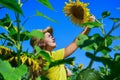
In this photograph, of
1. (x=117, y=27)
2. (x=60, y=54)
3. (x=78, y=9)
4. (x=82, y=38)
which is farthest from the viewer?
(x=60, y=54)

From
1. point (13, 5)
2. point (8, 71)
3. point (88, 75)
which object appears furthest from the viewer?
point (8, 71)

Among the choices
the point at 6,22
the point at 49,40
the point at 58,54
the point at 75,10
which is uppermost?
the point at 75,10

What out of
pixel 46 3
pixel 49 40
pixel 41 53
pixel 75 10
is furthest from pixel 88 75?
pixel 49 40

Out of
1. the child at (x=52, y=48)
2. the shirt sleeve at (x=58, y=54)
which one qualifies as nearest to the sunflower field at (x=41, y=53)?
the child at (x=52, y=48)

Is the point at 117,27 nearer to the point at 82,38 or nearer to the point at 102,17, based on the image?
the point at 82,38

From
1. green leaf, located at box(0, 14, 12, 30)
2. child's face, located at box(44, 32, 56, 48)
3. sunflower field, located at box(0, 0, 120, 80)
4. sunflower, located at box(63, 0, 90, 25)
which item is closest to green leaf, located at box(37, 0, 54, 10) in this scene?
sunflower field, located at box(0, 0, 120, 80)

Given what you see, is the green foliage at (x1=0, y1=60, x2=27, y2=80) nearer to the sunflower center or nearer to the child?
A: the sunflower center

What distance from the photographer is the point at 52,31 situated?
2.80m

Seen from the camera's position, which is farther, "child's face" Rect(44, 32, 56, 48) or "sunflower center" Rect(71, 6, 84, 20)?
"child's face" Rect(44, 32, 56, 48)

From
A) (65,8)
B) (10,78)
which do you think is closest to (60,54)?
(65,8)

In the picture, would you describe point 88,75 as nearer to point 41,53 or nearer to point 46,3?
point 46,3

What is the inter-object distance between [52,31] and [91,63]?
202 centimetres

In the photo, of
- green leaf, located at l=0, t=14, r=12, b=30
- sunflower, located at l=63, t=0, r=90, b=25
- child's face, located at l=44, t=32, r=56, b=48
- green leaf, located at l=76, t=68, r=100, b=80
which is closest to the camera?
green leaf, located at l=76, t=68, r=100, b=80

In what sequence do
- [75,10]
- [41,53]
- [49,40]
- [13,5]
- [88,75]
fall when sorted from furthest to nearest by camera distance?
[49,40], [75,10], [41,53], [88,75], [13,5]
